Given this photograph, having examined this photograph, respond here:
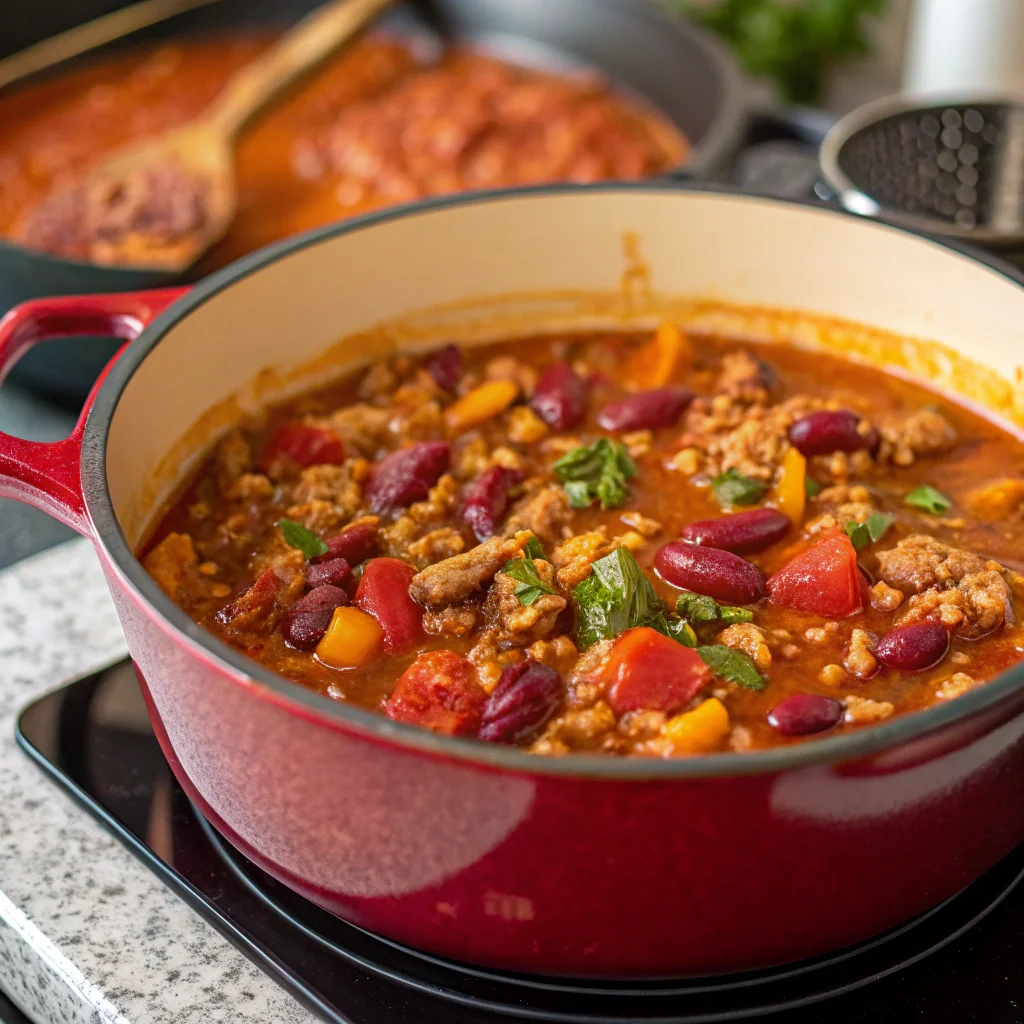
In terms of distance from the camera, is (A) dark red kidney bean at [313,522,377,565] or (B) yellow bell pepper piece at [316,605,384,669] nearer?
(B) yellow bell pepper piece at [316,605,384,669]

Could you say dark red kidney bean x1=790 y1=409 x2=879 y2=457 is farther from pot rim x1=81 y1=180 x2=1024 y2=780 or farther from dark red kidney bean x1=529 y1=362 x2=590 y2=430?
pot rim x1=81 y1=180 x2=1024 y2=780

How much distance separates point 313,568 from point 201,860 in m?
0.52

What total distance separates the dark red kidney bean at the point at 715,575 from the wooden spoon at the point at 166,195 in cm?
220

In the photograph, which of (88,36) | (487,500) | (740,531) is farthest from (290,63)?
(740,531)

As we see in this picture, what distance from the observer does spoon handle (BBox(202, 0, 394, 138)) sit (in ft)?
15.0

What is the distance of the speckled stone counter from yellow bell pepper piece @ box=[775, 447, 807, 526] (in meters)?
1.24

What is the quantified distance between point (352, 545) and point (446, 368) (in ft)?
2.29

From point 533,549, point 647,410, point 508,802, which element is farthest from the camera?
point 647,410

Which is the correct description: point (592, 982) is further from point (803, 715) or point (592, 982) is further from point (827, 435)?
point (827, 435)

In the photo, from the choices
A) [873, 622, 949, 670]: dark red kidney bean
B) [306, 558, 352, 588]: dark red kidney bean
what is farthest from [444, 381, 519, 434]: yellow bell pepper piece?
[873, 622, 949, 670]: dark red kidney bean

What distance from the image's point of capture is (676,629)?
210 centimetres

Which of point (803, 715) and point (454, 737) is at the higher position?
point (454, 737)

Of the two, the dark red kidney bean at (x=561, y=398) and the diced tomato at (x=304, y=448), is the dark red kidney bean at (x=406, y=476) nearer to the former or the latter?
the diced tomato at (x=304, y=448)

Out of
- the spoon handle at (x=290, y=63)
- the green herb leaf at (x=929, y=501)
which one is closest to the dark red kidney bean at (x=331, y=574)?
the green herb leaf at (x=929, y=501)
